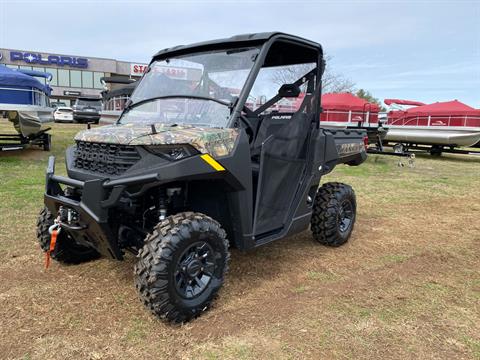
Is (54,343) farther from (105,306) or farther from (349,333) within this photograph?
(349,333)

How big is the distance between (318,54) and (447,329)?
2724 millimetres

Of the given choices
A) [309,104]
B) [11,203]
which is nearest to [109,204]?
[309,104]

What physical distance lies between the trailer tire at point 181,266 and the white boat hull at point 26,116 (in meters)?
8.90

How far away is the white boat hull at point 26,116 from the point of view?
10016mm

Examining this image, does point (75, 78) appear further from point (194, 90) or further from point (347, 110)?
point (194, 90)

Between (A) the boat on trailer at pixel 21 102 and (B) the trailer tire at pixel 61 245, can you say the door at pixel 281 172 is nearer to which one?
(B) the trailer tire at pixel 61 245

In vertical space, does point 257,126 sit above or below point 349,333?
above

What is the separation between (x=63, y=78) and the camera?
169ft

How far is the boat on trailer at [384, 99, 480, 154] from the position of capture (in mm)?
13928

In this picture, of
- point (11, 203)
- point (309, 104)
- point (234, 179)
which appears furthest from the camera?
point (11, 203)

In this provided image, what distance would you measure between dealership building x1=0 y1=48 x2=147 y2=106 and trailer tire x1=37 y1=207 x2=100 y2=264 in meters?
46.6

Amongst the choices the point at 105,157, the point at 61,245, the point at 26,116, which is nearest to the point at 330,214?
the point at 105,157

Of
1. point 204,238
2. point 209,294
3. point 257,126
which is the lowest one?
point 209,294

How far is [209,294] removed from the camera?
305 centimetres
